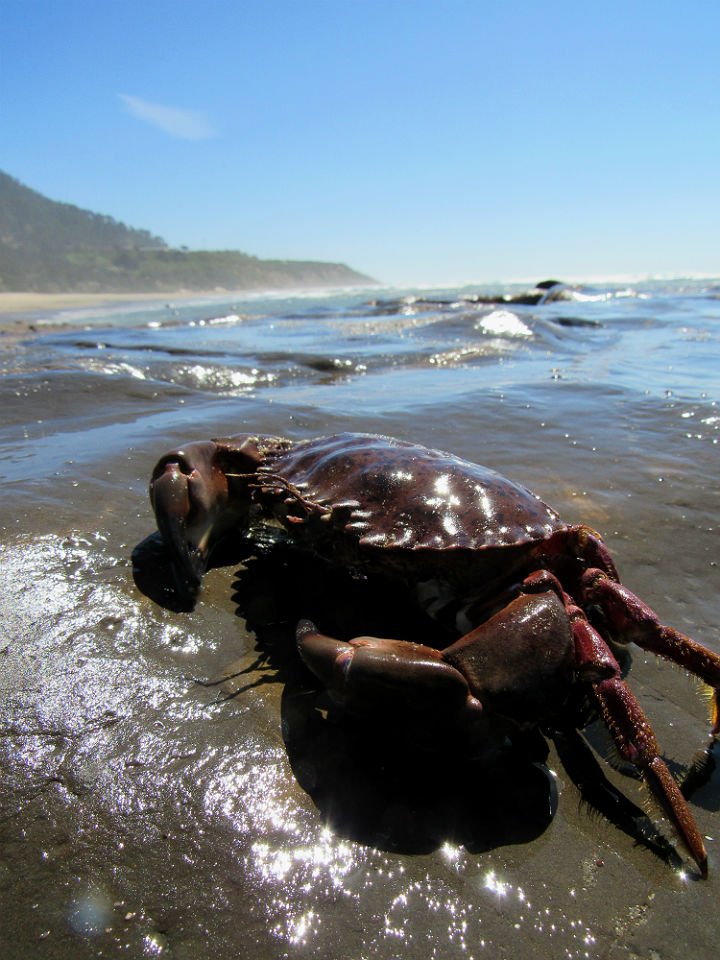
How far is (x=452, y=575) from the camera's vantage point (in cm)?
227

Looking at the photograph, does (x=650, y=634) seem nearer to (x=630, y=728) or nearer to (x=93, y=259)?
(x=630, y=728)

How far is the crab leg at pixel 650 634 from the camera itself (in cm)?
207

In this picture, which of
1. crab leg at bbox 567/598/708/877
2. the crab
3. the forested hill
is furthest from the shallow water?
the forested hill

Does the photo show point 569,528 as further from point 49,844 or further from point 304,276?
point 304,276

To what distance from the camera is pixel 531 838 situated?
175 centimetres

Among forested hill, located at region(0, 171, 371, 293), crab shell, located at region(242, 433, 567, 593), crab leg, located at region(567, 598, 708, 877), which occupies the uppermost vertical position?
forested hill, located at region(0, 171, 371, 293)

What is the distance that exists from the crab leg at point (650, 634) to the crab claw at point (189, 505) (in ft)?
5.98

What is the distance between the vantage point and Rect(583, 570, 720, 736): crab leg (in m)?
2.07

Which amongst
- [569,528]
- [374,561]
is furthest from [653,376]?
[374,561]

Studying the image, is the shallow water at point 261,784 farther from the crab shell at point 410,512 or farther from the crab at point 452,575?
the crab shell at point 410,512

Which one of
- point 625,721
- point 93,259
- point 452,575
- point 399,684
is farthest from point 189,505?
point 93,259

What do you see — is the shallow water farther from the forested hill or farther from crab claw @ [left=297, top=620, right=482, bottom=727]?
the forested hill

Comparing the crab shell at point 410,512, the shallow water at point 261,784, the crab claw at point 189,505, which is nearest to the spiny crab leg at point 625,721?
the shallow water at point 261,784

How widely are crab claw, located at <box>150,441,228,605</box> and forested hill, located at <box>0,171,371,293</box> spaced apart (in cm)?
5965
